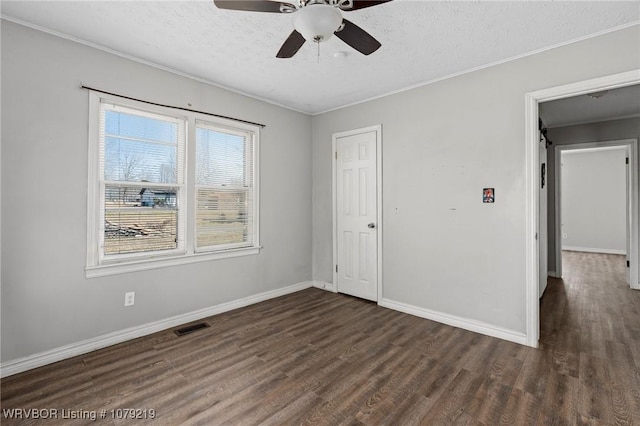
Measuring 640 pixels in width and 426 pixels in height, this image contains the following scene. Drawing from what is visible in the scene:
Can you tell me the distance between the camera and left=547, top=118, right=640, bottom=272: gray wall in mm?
4750

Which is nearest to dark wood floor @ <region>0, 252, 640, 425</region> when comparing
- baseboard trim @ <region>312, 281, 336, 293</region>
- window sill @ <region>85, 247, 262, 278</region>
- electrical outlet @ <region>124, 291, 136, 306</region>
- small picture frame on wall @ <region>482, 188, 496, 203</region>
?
electrical outlet @ <region>124, 291, 136, 306</region>

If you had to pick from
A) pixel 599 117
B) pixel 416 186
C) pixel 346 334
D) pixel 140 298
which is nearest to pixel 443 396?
pixel 346 334

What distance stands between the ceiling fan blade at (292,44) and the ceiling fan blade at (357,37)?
255mm

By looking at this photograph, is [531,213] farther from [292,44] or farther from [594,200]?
[594,200]

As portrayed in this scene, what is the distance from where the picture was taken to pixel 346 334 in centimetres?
305

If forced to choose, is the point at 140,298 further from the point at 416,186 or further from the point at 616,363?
the point at 616,363

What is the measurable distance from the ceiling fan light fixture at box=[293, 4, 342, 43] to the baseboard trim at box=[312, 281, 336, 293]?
3498 millimetres

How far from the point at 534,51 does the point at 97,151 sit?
4096 mm

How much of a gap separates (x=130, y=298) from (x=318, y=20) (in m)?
2.92

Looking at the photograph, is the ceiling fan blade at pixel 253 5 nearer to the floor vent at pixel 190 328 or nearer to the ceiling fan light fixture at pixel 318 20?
the ceiling fan light fixture at pixel 318 20

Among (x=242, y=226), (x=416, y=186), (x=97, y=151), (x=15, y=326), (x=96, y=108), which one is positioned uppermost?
(x=96, y=108)

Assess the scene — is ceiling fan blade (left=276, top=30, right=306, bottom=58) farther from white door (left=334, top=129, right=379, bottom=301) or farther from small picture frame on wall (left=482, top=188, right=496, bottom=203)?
small picture frame on wall (left=482, top=188, right=496, bottom=203)

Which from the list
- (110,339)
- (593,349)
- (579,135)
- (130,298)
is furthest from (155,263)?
(579,135)

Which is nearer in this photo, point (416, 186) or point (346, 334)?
point (346, 334)
